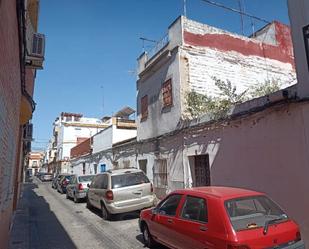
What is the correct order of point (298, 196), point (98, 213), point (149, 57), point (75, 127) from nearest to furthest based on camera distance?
point (298, 196), point (98, 213), point (149, 57), point (75, 127)

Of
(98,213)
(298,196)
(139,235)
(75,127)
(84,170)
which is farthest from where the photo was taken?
(75,127)

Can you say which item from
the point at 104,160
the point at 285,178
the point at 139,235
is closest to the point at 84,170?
the point at 104,160

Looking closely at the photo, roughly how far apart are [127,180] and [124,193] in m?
0.55

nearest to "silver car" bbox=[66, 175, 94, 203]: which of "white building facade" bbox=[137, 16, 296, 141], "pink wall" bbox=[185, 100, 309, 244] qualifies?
"white building facade" bbox=[137, 16, 296, 141]

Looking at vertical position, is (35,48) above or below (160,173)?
above

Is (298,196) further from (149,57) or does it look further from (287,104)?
(149,57)

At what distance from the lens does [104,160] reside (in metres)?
22.9

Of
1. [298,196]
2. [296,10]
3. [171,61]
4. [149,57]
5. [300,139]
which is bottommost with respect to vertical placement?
[298,196]

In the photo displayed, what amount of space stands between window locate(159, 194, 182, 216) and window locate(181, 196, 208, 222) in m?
0.35

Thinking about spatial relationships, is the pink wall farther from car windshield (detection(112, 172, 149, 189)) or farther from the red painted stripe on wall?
the red painted stripe on wall

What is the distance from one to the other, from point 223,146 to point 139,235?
370 centimetres

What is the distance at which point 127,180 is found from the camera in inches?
425

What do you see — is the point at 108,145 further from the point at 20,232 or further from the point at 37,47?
the point at 37,47

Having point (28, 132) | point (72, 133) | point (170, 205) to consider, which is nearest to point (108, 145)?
point (28, 132)
